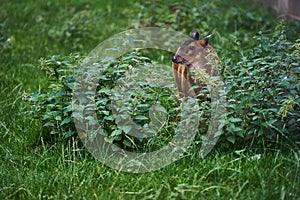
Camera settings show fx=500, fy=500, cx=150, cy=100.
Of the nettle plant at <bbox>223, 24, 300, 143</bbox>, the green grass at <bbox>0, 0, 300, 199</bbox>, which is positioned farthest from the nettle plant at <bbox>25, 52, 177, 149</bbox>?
the nettle plant at <bbox>223, 24, 300, 143</bbox>

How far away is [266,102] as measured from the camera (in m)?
3.03

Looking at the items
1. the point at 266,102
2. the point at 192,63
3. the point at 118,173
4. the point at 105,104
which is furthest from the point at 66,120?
the point at 266,102

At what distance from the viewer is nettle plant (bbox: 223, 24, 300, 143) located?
9.58ft

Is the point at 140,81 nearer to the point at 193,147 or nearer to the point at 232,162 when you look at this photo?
the point at 193,147

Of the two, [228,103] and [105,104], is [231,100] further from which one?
[105,104]

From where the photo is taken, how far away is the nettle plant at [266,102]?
292cm

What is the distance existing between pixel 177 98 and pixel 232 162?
75cm

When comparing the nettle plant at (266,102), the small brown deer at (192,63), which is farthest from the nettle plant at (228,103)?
the small brown deer at (192,63)

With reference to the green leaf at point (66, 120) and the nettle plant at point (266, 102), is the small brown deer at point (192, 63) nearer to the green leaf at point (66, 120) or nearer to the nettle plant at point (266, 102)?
the nettle plant at point (266, 102)

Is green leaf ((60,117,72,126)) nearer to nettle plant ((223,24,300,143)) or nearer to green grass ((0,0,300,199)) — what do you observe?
green grass ((0,0,300,199))

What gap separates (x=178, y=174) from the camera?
280cm

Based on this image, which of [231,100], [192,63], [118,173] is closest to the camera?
[118,173]

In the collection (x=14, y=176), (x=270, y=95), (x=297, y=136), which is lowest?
(x=14, y=176)

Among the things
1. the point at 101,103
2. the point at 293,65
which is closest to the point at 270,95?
the point at 293,65
